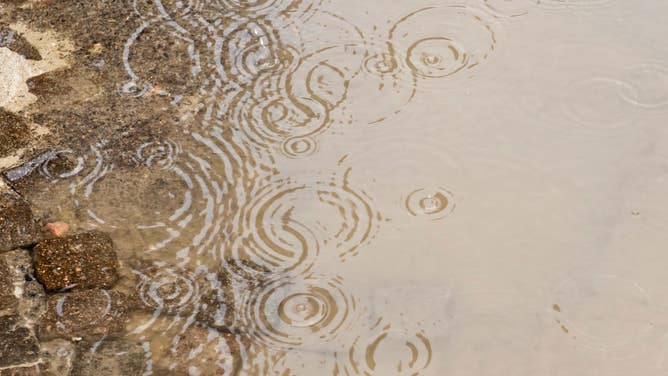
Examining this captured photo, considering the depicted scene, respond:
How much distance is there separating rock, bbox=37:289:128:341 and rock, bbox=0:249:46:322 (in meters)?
0.03

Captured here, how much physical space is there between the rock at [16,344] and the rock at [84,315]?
1.4 inches

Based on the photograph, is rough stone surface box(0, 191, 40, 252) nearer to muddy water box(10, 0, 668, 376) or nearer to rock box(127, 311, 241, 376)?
muddy water box(10, 0, 668, 376)

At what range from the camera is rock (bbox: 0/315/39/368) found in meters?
2.06

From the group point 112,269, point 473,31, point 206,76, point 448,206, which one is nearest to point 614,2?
point 473,31

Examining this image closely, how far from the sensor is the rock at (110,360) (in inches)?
81.1

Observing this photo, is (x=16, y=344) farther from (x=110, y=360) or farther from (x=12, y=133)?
(x=12, y=133)

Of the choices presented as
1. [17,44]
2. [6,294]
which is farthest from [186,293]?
[17,44]

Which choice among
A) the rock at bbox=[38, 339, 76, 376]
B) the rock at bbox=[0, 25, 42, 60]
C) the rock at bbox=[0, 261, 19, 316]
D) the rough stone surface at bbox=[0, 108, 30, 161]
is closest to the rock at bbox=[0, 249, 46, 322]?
the rock at bbox=[0, 261, 19, 316]

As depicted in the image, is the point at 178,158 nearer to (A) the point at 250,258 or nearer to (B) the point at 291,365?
(A) the point at 250,258

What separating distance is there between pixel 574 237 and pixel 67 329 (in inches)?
57.2

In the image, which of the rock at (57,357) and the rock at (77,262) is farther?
the rock at (77,262)

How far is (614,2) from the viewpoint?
2885 mm

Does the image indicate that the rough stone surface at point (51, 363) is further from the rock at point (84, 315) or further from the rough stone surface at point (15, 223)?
the rough stone surface at point (15, 223)

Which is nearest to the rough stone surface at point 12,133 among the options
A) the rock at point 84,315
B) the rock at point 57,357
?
the rock at point 84,315
